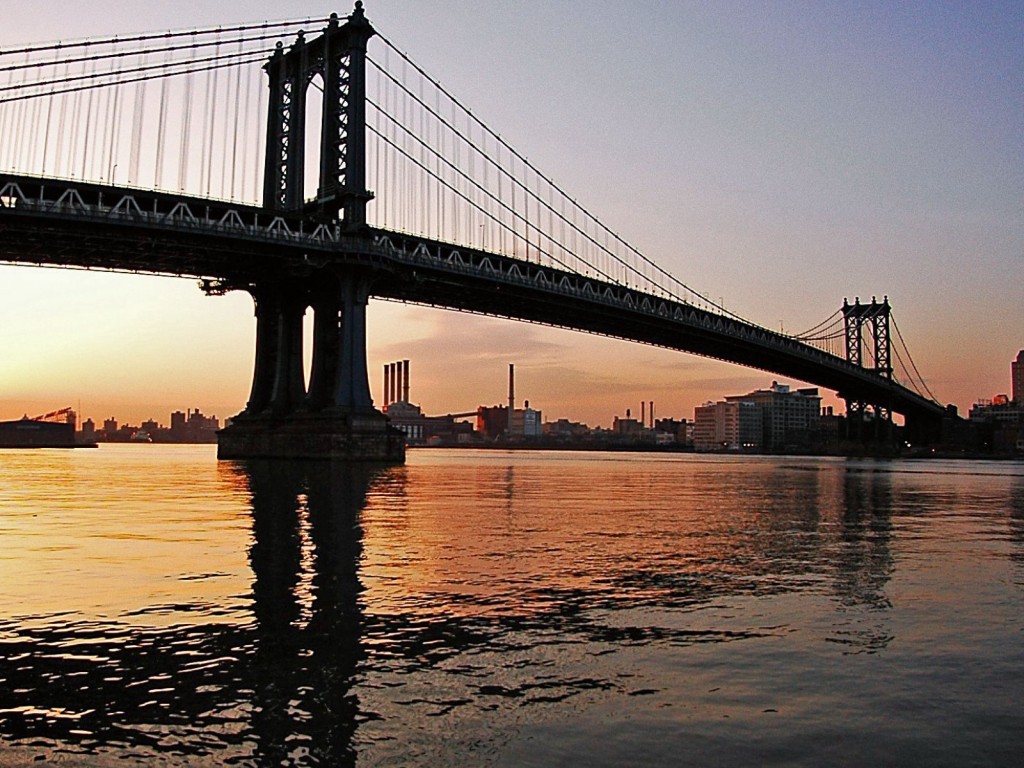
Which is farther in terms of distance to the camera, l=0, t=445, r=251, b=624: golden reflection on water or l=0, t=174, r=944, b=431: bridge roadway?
l=0, t=174, r=944, b=431: bridge roadway

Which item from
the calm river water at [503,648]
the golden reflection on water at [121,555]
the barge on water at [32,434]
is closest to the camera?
the calm river water at [503,648]

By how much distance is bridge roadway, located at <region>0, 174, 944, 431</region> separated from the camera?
54469 millimetres

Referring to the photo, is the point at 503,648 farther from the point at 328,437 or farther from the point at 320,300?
the point at 320,300

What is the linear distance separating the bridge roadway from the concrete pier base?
9.92m

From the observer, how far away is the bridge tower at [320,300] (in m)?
60.9

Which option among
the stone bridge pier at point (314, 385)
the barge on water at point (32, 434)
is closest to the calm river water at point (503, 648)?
the stone bridge pier at point (314, 385)

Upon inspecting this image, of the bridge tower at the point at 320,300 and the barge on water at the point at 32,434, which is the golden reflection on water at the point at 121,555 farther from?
the barge on water at the point at 32,434

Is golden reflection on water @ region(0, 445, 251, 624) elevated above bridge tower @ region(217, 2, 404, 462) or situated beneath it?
situated beneath

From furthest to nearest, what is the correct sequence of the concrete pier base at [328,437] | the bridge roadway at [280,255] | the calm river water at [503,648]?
1. the concrete pier base at [328,437]
2. the bridge roadway at [280,255]
3. the calm river water at [503,648]

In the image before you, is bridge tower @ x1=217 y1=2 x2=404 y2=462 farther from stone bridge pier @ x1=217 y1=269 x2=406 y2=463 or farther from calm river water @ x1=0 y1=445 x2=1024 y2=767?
calm river water @ x1=0 y1=445 x2=1024 y2=767

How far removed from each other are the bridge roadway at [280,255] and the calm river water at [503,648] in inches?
1534

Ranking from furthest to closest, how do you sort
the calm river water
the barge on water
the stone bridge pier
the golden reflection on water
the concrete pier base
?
1. the barge on water
2. the stone bridge pier
3. the concrete pier base
4. the golden reflection on water
5. the calm river water

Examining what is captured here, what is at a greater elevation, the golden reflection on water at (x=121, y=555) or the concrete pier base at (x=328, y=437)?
the concrete pier base at (x=328, y=437)

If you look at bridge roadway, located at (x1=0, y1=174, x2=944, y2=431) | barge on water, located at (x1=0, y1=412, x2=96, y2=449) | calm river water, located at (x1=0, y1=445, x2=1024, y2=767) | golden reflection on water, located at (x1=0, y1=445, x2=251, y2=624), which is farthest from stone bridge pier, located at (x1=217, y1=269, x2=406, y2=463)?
barge on water, located at (x1=0, y1=412, x2=96, y2=449)
